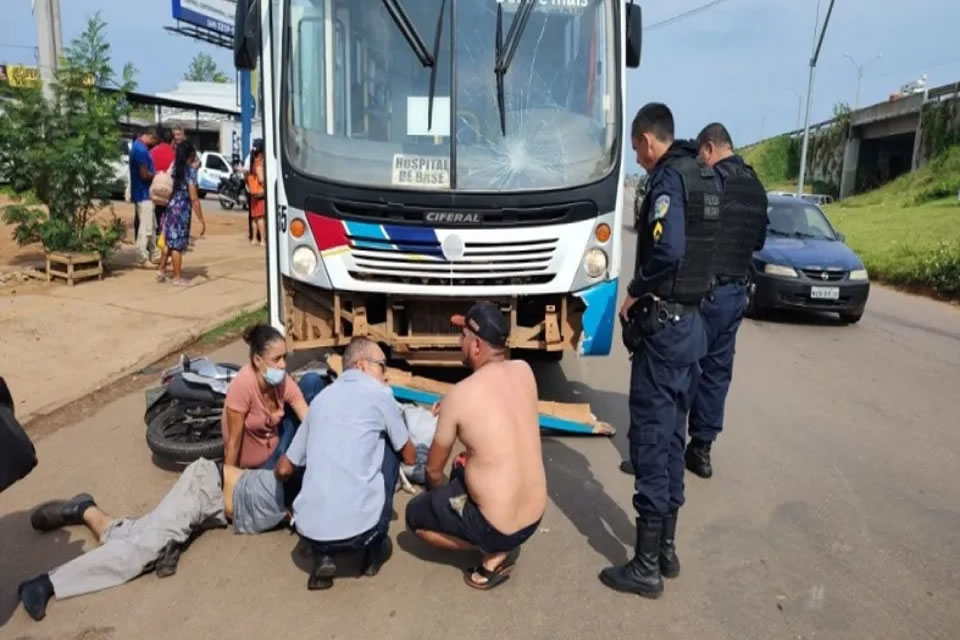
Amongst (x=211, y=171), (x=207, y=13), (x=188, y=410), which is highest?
(x=207, y=13)

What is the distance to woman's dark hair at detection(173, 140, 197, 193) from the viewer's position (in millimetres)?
9859

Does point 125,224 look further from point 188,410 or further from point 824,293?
point 824,293

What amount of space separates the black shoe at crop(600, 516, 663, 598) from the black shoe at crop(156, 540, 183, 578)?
2.02 m

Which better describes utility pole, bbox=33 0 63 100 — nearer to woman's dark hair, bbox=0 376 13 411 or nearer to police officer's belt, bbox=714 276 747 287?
woman's dark hair, bbox=0 376 13 411

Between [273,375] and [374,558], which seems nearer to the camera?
[374,558]

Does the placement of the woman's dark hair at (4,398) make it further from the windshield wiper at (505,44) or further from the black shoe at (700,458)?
the black shoe at (700,458)

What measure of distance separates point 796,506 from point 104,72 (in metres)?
9.09

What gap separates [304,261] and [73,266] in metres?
5.92

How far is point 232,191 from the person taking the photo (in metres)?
23.5

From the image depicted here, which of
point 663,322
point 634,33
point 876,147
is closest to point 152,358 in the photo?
point 634,33

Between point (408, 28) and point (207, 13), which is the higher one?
point (207, 13)

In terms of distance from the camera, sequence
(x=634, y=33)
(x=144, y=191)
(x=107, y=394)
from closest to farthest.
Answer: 1. (x=634, y=33)
2. (x=107, y=394)
3. (x=144, y=191)

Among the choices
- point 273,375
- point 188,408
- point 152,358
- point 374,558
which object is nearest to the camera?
point 374,558

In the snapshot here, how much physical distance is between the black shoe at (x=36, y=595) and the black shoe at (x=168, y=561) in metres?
0.44
